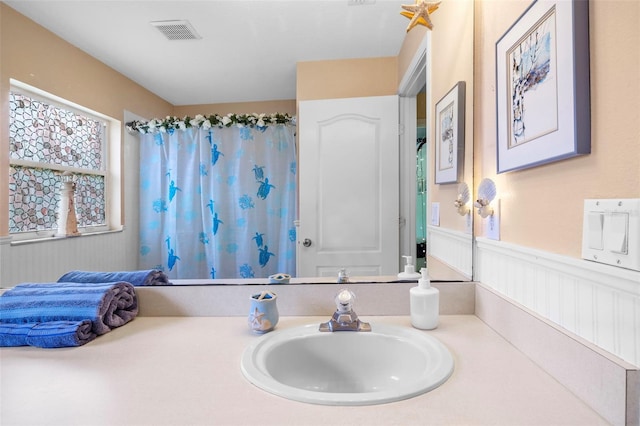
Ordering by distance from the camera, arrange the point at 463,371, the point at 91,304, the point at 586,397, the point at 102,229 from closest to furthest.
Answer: the point at 586,397
the point at 463,371
the point at 91,304
the point at 102,229

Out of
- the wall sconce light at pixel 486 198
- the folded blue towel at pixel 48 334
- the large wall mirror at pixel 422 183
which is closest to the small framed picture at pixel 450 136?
the large wall mirror at pixel 422 183

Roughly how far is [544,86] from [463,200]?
45 cm

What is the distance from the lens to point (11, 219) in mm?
944

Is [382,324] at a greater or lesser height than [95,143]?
lesser

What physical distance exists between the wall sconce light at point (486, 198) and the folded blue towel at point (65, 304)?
1.19 m

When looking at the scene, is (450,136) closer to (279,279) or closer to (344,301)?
(344,301)

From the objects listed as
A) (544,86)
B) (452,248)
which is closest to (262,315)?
(452,248)

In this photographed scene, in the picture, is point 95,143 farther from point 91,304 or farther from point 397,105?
point 397,105

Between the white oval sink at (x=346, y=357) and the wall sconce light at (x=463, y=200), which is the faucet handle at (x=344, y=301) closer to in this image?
the white oval sink at (x=346, y=357)

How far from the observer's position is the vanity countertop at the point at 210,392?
55cm

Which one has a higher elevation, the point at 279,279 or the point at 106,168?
the point at 106,168

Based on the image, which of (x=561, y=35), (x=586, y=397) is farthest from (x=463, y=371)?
(x=561, y=35)

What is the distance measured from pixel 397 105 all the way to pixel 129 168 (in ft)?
3.31

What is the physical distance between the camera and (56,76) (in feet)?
3.29
